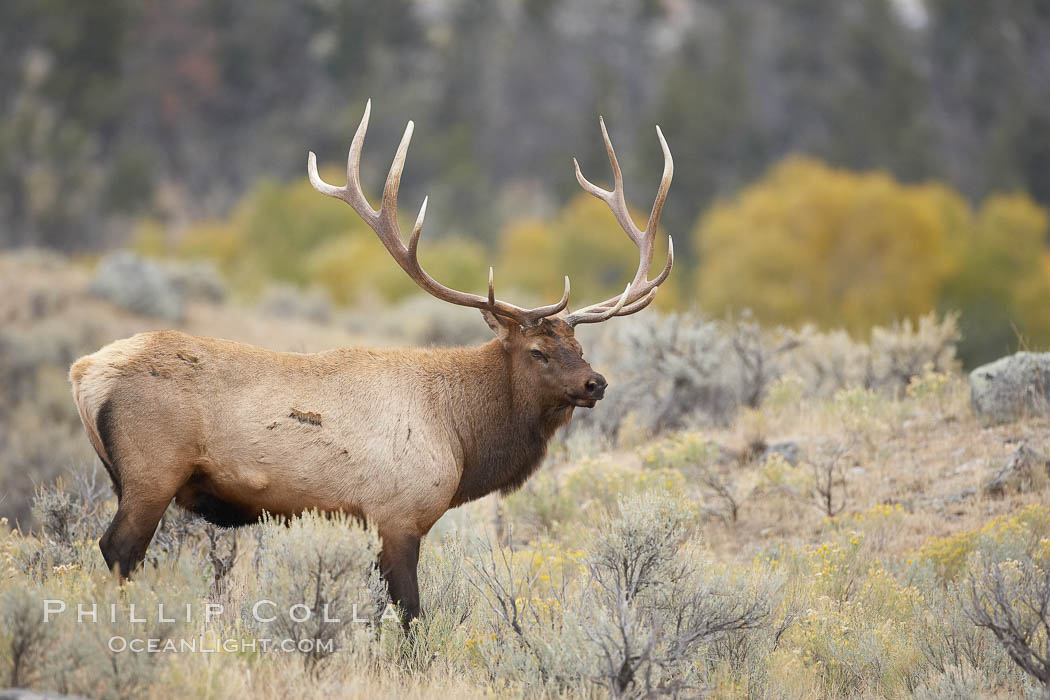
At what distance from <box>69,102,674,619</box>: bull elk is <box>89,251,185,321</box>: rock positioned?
1571cm

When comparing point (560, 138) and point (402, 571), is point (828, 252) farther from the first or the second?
point (402, 571)

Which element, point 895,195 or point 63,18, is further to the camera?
point 63,18

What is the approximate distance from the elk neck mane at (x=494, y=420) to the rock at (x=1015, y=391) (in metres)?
4.54

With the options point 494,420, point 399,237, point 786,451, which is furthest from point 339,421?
point 786,451

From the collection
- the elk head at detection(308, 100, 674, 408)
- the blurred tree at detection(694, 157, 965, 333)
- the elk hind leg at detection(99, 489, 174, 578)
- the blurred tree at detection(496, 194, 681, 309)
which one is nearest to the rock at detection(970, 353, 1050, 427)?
the elk head at detection(308, 100, 674, 408)

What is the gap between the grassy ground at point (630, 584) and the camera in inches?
221

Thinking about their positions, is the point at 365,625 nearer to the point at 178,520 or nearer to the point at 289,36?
the point at 178,520

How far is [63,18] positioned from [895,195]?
3416cm

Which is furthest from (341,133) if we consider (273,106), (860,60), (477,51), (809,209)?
(860,60)

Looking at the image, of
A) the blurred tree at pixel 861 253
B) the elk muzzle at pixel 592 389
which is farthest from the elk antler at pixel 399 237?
the blurred tree at pixel 861 253

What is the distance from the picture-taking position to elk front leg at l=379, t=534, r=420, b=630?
6.26 m

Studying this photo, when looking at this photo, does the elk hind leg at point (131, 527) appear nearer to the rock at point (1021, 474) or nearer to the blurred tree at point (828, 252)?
the rock at point (1021, 474)

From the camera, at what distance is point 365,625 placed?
616 cm

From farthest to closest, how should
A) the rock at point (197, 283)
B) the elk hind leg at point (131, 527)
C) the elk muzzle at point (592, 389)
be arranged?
the rock at point (197, 283) < the elk muzzle at point (592, 389) < the elk hind leg at point (131, 527)
